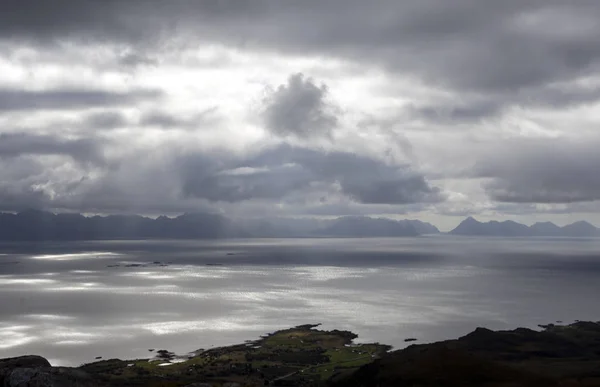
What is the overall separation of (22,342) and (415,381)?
101111 mm

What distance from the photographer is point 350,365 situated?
361 ft

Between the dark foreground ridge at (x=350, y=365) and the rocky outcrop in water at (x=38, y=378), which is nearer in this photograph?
the rocky outcrop in water at (x=38, y=378)

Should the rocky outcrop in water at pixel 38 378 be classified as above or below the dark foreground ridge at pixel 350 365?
above

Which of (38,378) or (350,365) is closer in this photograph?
(38,378)

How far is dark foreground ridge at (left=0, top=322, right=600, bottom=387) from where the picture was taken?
81938mm

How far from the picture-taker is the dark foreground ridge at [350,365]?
8194 cm

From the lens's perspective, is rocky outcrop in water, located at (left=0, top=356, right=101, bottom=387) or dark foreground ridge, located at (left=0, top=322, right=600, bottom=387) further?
dark foreground ridge, located at (left=0, top=322, right=600, bottom=387)

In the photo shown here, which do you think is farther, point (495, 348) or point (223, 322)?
point (223, 322)

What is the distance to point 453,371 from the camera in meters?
88.9

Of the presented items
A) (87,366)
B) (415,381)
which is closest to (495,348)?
(415,381)

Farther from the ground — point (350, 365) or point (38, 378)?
point (38, 378)

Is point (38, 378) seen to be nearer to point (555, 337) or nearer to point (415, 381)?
point (415, 381)

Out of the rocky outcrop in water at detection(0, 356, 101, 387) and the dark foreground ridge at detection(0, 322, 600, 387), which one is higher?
the rocky outcrop in water at detection(0, 356, 101, 387)

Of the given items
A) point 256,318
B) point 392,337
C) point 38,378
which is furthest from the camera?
point 256,318
